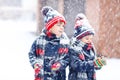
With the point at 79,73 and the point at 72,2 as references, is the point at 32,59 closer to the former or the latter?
the point at 79,73

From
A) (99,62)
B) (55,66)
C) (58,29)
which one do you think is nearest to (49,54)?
(55,66)

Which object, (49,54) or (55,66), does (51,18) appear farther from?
(55,66)

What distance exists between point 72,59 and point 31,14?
31.9m

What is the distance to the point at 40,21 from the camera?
17312 mm

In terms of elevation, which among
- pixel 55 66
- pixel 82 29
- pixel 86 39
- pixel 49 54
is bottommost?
pixel 55 66

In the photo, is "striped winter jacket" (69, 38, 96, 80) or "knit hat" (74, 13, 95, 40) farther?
"knit hat" (74, 13, 95, 40)

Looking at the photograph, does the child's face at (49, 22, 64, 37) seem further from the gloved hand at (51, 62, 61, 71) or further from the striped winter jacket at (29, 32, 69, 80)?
the gloved hand at (51, 62, 61, 71)

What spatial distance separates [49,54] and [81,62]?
430 millimetres

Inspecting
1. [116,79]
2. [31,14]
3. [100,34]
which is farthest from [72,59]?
[31,14]

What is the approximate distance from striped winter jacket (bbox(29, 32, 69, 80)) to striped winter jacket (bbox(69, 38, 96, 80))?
94 mm

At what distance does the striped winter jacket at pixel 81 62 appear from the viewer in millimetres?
4559

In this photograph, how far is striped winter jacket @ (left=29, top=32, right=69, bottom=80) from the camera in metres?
4.63

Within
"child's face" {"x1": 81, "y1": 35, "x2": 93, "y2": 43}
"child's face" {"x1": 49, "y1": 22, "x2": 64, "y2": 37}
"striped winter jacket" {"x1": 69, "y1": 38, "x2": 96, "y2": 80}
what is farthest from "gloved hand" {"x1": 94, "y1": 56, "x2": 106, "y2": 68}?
"child's face" {"x1": 49, "y1": 22, "x2": 64, "y2": 37}

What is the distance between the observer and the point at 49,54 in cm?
466
